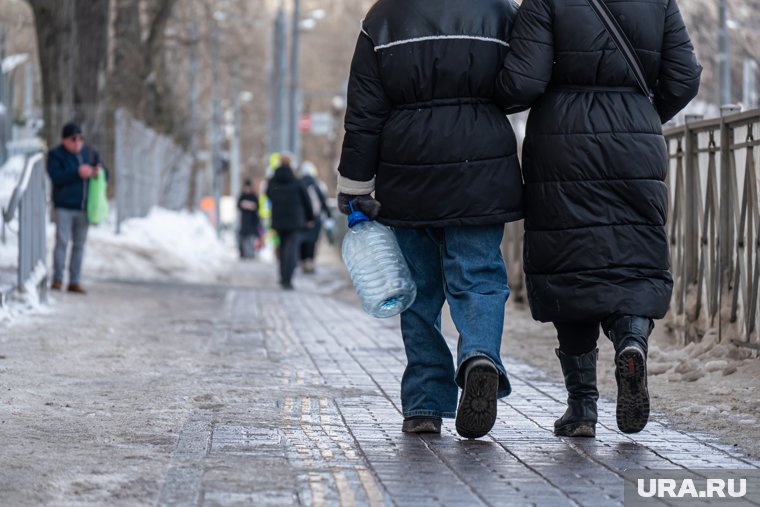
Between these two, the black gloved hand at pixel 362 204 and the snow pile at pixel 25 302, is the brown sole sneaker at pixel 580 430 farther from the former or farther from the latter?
the snow pile at pixel 25 302

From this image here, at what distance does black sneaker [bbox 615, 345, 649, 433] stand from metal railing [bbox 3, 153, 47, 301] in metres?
7.47

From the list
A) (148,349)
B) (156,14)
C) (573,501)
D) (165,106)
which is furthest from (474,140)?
(165,106)

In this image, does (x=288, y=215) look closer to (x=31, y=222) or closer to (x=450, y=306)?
(x=31, y=222)

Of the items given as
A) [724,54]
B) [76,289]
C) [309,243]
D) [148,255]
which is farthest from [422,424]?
[724,54]

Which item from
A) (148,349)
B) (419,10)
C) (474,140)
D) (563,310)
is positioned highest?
(419,10)

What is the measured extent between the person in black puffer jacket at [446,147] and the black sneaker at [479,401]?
1.6 inches

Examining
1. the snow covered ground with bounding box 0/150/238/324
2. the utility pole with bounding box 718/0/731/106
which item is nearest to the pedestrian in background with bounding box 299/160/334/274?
the snow covered ground with bounding box 0/150/238/324

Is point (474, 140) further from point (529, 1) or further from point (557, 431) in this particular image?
point (557, 431)

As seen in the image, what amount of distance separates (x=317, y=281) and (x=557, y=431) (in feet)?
61.4

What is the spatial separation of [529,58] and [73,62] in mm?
19444

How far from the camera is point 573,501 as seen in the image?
502 centimetres

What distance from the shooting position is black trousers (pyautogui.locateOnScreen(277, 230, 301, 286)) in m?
21.3

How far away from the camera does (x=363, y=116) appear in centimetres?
644

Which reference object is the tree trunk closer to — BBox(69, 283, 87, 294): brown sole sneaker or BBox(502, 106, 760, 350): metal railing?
BBox(69, 283, 87, 294): brown sole sneaker
